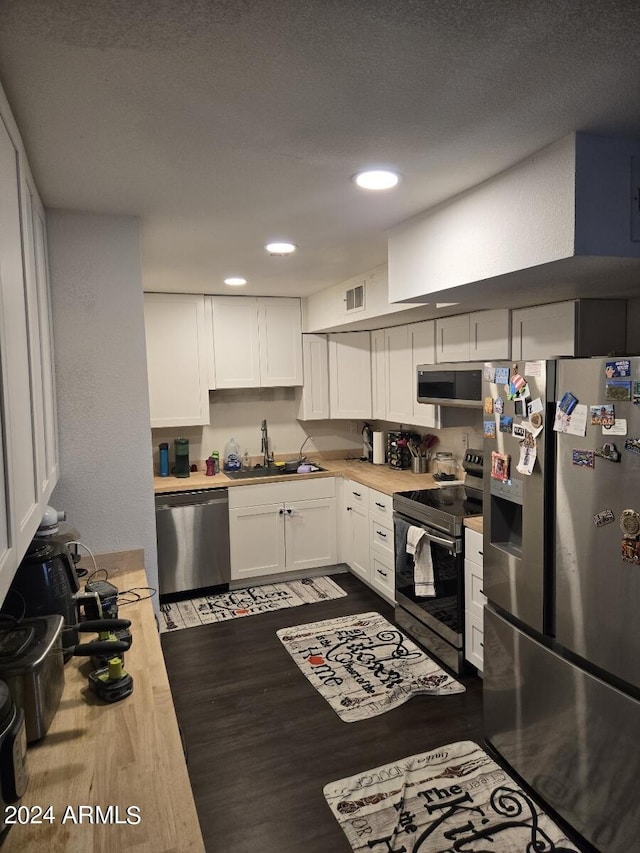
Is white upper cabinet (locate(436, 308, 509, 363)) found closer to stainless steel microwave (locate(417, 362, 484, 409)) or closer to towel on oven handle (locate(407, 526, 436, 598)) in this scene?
stainless steel microwave (locate(417, 362, 484, 409))

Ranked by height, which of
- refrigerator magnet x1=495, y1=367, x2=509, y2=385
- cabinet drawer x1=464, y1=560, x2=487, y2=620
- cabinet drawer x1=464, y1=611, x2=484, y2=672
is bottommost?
cabinet drawer x1=464, y1=611, x2=484, y2=672

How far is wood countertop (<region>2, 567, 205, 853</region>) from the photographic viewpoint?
3.46ft

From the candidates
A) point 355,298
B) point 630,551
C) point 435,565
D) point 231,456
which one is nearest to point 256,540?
point 231,456

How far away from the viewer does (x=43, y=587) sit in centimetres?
164

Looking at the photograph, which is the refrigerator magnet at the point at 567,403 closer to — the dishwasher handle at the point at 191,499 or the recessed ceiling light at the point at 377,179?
the recessed ceiling light at the point at 377,179

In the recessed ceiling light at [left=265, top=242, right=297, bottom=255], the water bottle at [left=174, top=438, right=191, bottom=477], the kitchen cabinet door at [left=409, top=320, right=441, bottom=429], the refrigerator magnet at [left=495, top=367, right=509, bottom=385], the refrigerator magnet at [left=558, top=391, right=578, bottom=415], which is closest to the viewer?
the refrigerator magnet at [left=558, top=391, right=578, bottom=415]

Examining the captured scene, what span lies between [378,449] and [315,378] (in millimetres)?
824

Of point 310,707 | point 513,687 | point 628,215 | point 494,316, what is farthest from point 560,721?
point 494,316

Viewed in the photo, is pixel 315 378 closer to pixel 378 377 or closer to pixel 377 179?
pixel 378 377

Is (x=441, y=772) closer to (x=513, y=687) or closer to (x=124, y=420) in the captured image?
(x=513, y=687)

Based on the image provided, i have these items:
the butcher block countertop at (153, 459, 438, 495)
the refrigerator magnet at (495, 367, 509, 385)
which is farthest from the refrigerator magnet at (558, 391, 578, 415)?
the butcher block countertop at (153, 459, 438, 495)

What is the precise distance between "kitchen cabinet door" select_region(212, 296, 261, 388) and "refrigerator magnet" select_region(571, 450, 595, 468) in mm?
3141

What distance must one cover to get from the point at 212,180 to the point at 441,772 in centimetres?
245

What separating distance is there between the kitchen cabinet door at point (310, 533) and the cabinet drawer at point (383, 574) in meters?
0.59
